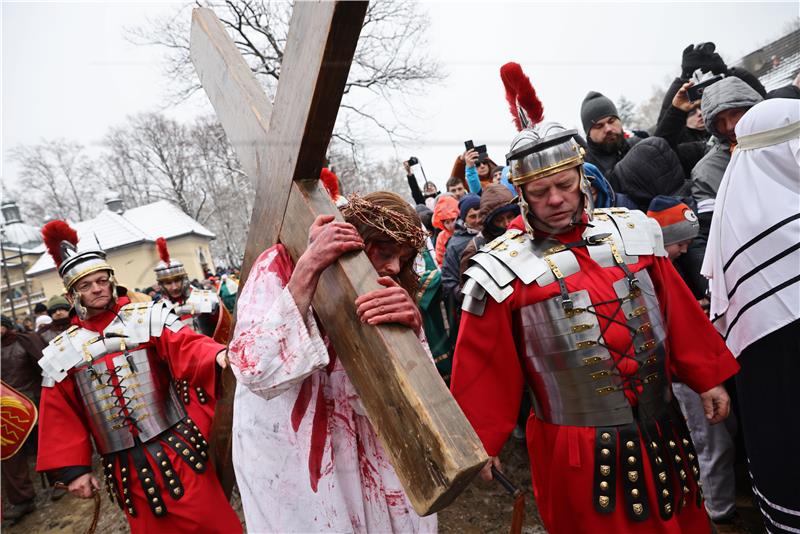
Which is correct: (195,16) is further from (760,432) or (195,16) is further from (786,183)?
(760,432)

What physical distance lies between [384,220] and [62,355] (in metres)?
2.51

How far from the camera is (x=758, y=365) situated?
7.39 feet

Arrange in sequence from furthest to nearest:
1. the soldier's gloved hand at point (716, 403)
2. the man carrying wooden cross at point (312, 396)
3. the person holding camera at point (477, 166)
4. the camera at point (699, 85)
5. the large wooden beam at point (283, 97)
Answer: the person holding camera at point (477, 166) < the camera at point (699, 85) < the soldier's gloved hand at point (716, 403) < the man carrying wooden cross at point (312, 396) < the large wooden beam at point (283, 97)

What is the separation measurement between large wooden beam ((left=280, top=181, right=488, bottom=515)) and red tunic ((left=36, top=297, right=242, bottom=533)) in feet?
5.48

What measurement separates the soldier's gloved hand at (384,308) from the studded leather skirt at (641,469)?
1239 mm

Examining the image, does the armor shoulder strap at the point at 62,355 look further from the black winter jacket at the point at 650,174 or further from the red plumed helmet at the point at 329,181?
the black winter jacket at the point at 650,174

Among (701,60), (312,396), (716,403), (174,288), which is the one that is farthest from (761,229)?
(174,288)

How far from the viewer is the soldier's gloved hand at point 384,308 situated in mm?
1140

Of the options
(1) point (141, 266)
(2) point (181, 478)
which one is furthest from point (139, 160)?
(2) point (181, 478)

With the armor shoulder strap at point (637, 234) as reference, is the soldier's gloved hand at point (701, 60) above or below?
above

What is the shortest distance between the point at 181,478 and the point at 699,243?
3.78m

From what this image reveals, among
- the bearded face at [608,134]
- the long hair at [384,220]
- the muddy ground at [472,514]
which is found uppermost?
the bearded face at [608,134]

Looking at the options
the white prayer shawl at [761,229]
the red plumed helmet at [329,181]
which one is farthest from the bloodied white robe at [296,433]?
the white prayer shawl at [761,229]

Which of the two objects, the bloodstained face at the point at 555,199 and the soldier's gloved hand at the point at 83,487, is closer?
the bloodstained face at the point at 555,199
